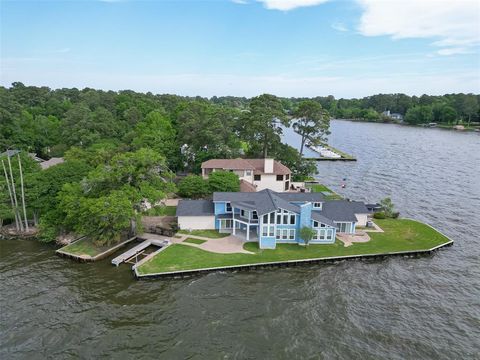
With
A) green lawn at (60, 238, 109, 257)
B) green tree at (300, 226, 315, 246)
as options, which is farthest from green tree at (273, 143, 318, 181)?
green lawn at (60, 238, 109, 257)

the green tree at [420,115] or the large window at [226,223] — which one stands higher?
the green tree at [420,115]

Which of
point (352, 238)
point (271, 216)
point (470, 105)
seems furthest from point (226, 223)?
point (470, 105)

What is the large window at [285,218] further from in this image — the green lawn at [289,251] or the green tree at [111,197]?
the green tree at [111,197]

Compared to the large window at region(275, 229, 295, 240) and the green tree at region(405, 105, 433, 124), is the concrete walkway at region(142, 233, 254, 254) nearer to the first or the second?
the large window at region(275, 229, 295, 240)

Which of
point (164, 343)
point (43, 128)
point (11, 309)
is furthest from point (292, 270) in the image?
point (43, 128)

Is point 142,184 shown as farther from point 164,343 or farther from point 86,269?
point 164,343

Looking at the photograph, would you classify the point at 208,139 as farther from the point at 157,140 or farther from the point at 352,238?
the point at 352,238

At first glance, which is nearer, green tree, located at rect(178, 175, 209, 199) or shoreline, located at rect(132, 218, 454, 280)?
shoreline, located at rect(132, 218, 454, 280)

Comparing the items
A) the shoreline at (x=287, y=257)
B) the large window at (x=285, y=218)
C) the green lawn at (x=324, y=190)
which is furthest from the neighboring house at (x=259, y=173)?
the shoreline at (x=287, y=257)
